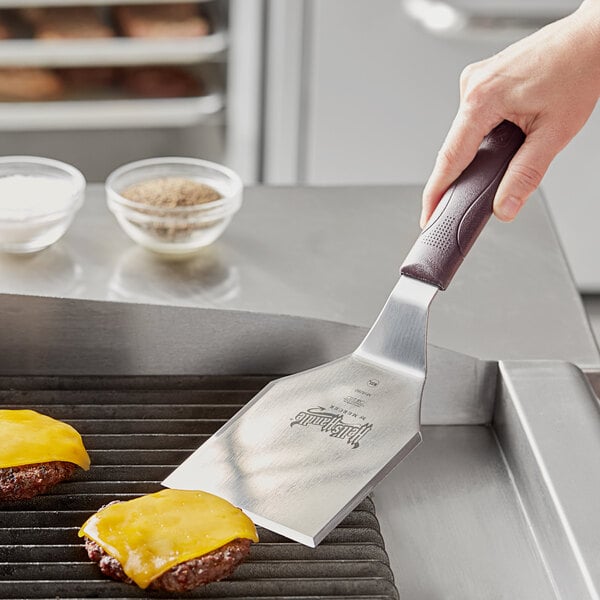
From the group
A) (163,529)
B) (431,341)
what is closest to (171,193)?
(431,341)

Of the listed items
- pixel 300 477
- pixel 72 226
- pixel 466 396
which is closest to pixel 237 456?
pixel 300 477

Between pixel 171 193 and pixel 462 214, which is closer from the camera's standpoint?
pixel 462 214

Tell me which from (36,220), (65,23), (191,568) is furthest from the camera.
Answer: (65,23)

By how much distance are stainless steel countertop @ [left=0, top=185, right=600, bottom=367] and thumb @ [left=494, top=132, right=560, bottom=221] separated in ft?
0.49

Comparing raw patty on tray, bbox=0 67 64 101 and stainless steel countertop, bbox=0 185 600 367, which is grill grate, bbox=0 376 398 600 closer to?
stainless steel countertop, bbox=0 185 600 367

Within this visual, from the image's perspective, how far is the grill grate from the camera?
0.88 meters

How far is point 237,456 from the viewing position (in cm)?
99

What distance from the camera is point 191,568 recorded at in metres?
0.88

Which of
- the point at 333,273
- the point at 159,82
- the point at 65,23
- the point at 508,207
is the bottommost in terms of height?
the point at 159,82

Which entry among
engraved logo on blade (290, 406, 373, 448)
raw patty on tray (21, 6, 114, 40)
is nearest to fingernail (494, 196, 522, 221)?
engraved logo on blade (290, 406, 373, 448)

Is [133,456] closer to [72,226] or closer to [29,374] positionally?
[29,374]

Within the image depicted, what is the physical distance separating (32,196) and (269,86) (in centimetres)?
144

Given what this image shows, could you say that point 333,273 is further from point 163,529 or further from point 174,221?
point 163,529

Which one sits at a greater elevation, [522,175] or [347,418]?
[522,175]
